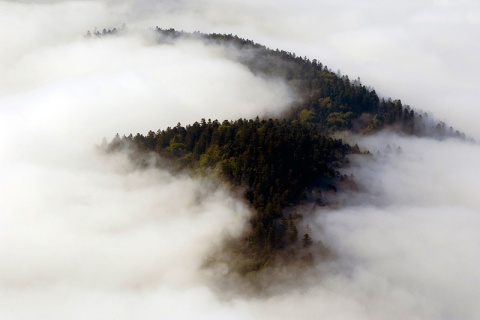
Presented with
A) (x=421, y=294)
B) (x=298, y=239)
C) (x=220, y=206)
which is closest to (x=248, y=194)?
(x=220, y=206)

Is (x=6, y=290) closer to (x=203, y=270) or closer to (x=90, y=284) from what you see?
(x=90, y=284)

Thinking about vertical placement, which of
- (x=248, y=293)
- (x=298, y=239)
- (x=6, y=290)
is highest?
(x=298, y=239)

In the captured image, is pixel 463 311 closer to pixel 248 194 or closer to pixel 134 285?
pixel 248 194

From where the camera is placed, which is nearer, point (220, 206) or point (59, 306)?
point (59, 306)

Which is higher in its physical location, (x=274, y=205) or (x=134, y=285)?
(x=274, y=205)

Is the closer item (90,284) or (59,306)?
(59,306)

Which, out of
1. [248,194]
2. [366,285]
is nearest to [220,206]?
[248,194]

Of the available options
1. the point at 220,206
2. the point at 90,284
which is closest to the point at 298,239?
the point at 220,206

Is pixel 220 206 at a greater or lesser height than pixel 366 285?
greater
